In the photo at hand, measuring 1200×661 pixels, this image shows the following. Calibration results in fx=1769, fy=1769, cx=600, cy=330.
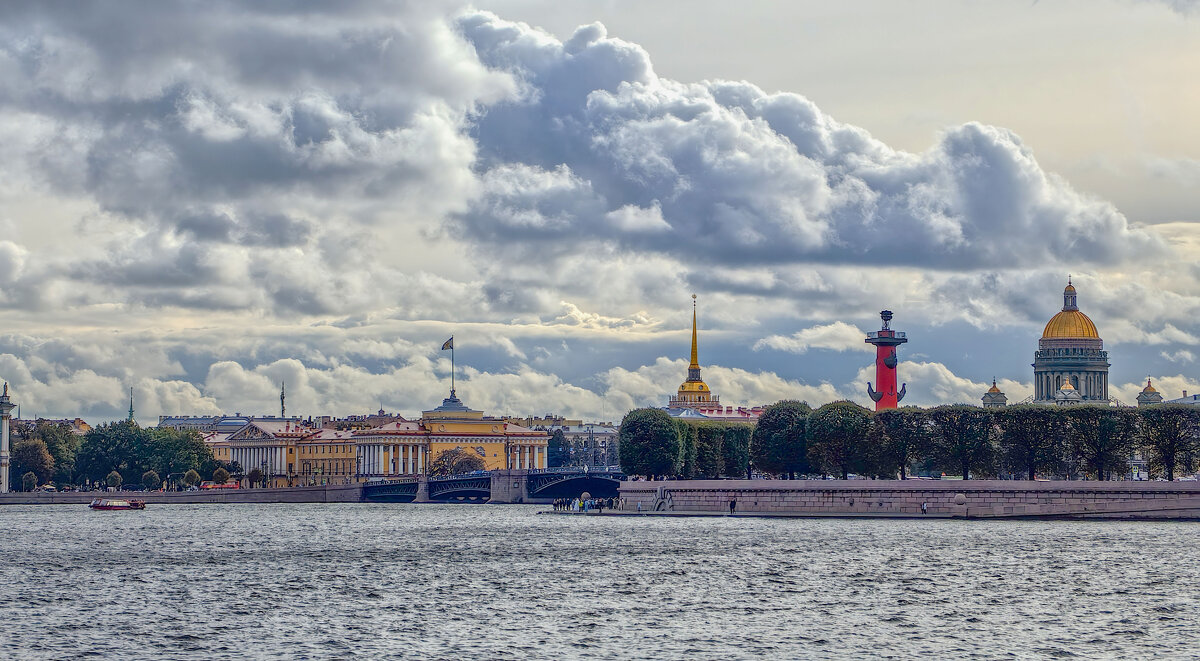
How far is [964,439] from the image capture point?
88062 mm

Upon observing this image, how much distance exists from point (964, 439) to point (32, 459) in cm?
7974

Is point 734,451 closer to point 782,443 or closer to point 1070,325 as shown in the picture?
point 782,443

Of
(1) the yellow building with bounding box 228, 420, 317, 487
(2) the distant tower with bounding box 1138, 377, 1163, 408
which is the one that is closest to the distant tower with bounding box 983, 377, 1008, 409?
(2) the distant tower with bounding box 1138, 377, 1163, 408

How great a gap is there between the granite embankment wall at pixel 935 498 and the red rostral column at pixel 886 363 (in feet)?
137

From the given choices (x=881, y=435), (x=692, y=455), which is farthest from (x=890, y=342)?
(x=881, y=435)

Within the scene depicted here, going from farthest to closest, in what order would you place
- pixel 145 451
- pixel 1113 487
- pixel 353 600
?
pixel 145 451
pixel 1113 487
pixel 353 600

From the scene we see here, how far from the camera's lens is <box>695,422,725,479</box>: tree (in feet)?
344

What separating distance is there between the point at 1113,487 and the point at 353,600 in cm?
4401

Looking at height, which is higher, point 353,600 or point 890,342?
point 890,342

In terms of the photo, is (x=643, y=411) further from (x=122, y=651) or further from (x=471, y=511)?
(x=122, y=651)

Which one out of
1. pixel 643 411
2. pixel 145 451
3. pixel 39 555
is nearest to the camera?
pixel 39 555

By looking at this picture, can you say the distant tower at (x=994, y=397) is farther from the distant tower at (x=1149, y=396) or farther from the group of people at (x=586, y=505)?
the group of people at (x=586, y=505)

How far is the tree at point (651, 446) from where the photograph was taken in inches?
3932

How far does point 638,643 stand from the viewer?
3681 centimetres
